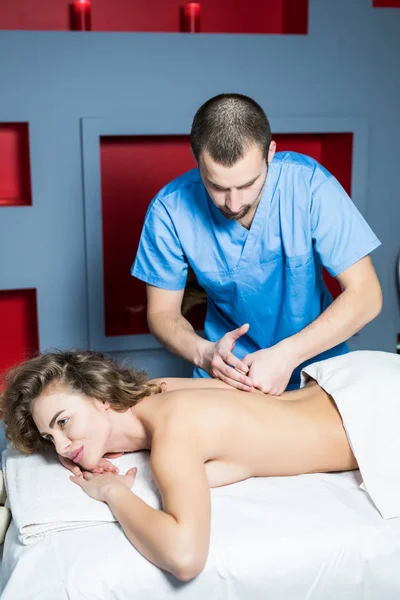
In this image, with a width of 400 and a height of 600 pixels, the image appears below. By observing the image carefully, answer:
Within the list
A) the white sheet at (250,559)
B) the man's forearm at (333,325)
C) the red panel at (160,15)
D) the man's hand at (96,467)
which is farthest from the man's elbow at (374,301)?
the red panel at (160,15)

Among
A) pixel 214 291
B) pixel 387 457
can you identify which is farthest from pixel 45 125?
pixel 387 457

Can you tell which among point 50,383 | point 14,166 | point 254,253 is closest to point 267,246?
point 254,253

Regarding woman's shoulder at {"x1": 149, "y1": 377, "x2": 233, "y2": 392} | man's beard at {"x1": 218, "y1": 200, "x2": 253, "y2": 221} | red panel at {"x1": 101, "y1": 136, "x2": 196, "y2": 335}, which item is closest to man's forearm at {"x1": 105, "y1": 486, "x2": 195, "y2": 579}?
woman's shoulder at {"x1": 149, "y1": 377, "x2": 233, "y2": 392}

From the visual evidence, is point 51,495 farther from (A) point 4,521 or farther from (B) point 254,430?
(B) point 254,430

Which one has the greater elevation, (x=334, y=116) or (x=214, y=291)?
(x=334, y=116)

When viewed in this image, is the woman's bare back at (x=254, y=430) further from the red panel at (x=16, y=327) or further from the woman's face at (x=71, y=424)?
the red panel at (x=16, y=327)

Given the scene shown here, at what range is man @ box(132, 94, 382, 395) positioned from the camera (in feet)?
5.68

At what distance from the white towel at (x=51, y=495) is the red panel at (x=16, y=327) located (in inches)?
45.0

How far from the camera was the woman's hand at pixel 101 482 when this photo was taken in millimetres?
1559

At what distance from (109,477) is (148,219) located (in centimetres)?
74

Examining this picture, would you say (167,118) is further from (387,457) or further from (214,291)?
(387,457)

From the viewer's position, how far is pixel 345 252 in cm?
193

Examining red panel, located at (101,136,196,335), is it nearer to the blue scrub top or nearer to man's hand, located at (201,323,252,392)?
the blue scrub top

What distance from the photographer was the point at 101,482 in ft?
5.23
